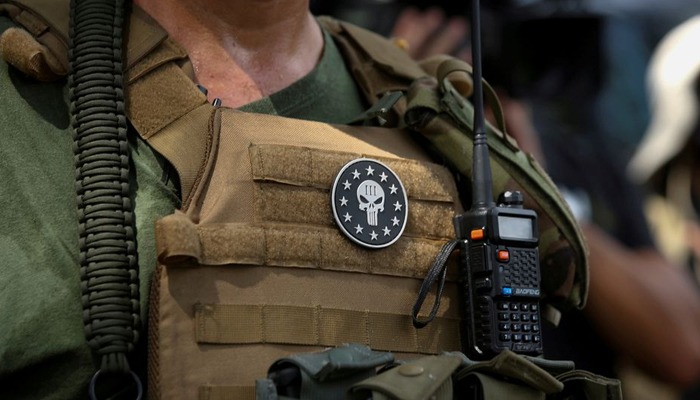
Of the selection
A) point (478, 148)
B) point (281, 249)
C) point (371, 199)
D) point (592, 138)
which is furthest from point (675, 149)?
point (281, 249)

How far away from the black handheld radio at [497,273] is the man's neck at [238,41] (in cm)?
35

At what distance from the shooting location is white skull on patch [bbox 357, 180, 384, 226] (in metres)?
1.68

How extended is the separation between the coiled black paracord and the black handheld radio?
0.46m

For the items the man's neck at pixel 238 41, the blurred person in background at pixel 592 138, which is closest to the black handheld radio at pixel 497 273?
the man's neck at pixel 238 41

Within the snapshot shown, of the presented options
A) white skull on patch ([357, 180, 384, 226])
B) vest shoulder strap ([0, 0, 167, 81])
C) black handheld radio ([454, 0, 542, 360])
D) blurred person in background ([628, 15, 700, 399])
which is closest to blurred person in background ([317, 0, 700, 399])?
blurred person in background ([628, 15, 700, 399])

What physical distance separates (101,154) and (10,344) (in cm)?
26

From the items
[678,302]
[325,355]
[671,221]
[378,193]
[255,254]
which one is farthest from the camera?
[671,221]

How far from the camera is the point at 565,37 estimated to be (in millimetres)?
3396

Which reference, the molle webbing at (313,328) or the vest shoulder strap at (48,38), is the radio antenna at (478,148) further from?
the vest shoulder strap at (48,38)

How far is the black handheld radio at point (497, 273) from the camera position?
1.68 meters

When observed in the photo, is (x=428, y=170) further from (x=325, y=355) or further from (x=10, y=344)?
(x=10, y=344)

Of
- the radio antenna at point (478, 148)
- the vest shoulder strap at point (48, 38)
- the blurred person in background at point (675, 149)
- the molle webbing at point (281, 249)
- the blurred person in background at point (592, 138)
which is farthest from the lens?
the blurred person in background at point (675, 149)

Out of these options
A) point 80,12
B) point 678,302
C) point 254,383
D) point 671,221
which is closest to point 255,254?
point 254,383

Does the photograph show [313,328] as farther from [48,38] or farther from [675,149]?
[675,149]
